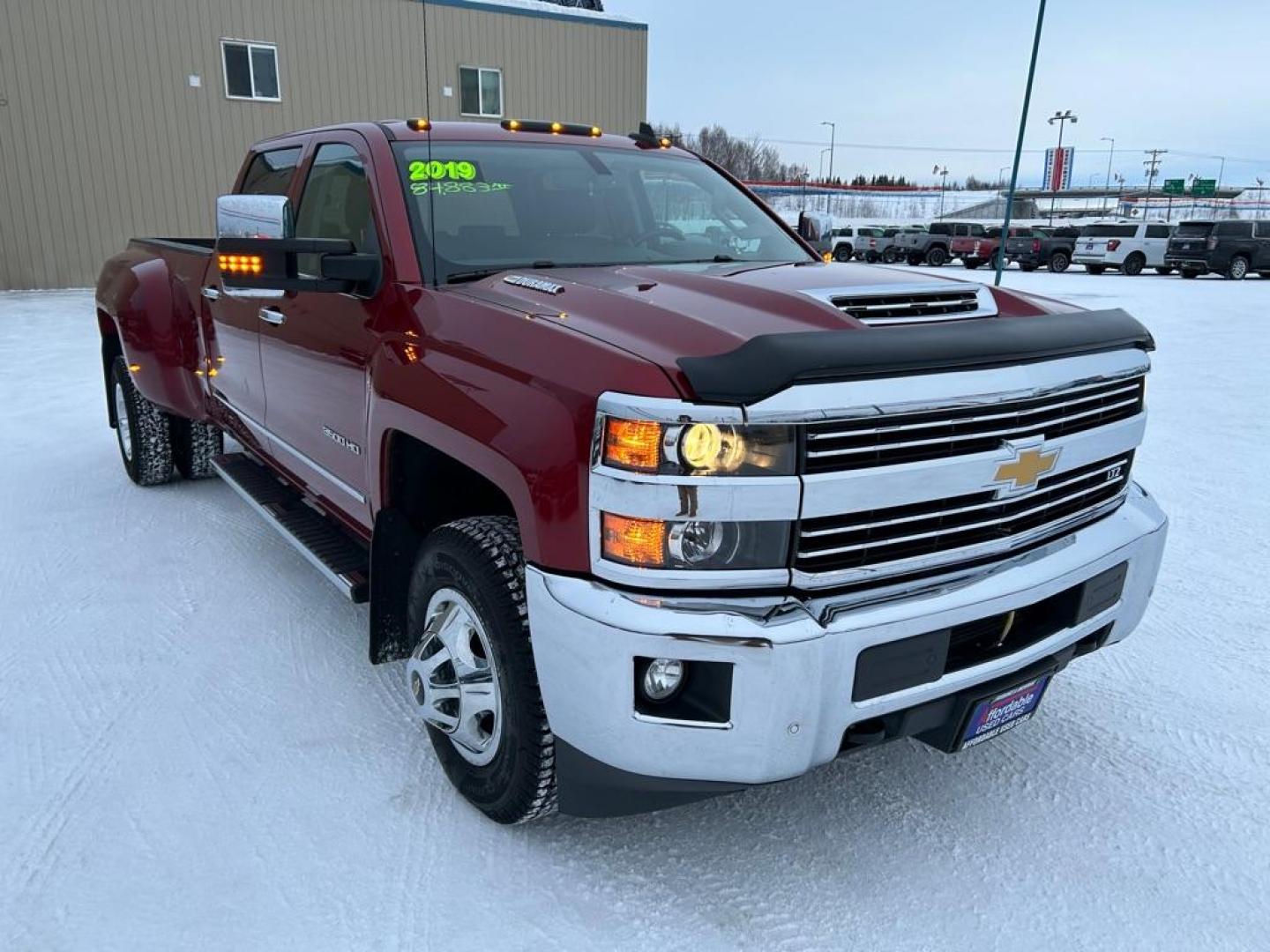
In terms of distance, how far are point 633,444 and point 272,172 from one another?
3.12 m

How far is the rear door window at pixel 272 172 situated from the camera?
395 centimetres

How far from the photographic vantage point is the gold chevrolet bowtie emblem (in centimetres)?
218

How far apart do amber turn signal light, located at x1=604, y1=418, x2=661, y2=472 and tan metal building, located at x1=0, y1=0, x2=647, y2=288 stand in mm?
17529

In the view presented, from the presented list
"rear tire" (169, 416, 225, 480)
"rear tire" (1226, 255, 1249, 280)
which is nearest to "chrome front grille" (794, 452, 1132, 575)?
"rear tire" (169, 416, 225, 480)

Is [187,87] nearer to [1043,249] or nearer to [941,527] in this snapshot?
[941,527]

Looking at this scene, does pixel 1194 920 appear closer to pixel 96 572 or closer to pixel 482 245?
pixel 482 245

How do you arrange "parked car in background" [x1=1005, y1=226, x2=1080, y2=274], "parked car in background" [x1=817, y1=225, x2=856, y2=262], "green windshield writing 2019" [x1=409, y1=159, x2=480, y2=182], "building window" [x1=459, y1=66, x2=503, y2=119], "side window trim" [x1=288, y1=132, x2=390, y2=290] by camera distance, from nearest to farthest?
"side window trim" [x1=288, y1=132, x2=390, y2=290] < "green windshield writing 2019" [x1=409, y1=159, x2=480, y2=182] < "building window" [x1=459, y1=66, x2=503, y2=119] < "parked car in background" [x1=1005, y1=226, x2=1080, y2=274] < "parked car in background" [x1=817, y1=225, x2=856, y2=262]

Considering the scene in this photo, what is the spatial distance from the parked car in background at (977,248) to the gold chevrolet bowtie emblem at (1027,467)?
29930 mm

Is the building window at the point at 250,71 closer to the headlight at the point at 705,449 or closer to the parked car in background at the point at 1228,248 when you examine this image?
the headlight at the point at 705,449

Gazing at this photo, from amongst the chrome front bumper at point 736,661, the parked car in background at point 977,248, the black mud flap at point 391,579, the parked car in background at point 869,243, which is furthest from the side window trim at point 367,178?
the parked car in background at point 869,243

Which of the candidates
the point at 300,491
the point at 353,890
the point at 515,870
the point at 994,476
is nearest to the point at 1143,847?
the point at 994,476

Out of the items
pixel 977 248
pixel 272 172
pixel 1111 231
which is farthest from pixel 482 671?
pixel 977 248

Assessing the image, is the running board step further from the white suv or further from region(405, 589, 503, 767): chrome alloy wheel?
the white suv

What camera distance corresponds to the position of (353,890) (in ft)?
7.53
